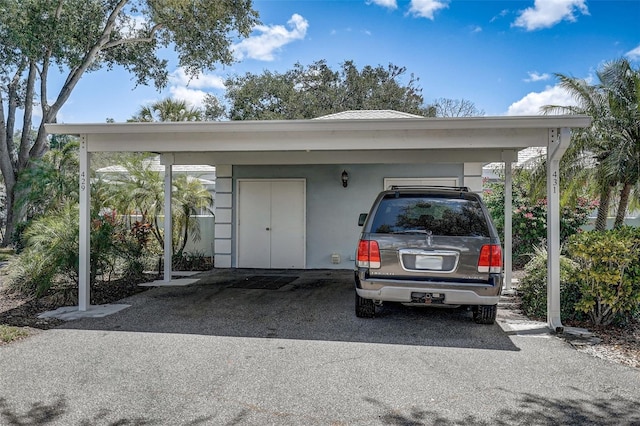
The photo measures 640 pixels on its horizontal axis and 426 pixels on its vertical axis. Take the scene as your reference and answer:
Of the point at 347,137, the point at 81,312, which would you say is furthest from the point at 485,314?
the point at 81,312

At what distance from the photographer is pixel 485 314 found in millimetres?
5840

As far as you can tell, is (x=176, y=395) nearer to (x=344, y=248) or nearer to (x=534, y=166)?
(x=344, y=248)

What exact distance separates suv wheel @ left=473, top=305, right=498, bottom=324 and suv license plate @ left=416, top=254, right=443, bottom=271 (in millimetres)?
981

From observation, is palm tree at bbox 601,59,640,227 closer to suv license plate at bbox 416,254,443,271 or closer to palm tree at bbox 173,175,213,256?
suv license plate at bbox 416,254,443,271

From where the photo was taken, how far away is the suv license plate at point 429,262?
5.29 m

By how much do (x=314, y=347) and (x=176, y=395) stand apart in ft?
5.62

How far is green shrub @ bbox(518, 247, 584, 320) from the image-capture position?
6.12 m

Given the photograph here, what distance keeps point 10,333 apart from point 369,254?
437cm

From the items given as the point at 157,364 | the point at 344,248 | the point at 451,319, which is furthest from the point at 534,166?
the point at 157,364

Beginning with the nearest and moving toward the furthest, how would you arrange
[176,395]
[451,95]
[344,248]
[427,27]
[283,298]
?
[176,395]
[283,298]
[344,248]
[427,27]
[451,95]

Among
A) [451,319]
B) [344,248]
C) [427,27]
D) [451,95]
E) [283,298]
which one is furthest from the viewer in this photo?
[451,95]

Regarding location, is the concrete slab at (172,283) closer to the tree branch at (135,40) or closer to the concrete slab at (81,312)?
the concrete slab at (81,312)

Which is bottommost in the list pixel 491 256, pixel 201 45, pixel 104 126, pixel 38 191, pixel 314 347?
pixel 314 347

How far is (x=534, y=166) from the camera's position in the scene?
11.1 m
